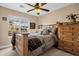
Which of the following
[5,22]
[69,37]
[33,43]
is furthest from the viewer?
[69,37]

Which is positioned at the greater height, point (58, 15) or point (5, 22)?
point (58, 15)

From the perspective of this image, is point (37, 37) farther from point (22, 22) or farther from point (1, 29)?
point (1, 29)

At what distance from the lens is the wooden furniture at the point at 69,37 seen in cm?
237

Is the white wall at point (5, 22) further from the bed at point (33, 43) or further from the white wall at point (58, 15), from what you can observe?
the bed at point (33, 43)

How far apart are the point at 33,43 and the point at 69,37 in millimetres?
1059

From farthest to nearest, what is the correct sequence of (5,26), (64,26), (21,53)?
(64,26), (5,26), (21,53)

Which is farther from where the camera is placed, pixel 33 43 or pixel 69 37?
pixel 69 37

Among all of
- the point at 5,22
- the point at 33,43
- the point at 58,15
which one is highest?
the point at 58,15

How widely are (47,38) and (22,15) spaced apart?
0.94 metres

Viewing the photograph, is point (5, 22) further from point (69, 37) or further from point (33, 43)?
point (69, 37)

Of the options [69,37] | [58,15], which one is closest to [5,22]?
[58,15]

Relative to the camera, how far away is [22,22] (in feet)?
7.32

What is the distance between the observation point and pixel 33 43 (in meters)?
2.13

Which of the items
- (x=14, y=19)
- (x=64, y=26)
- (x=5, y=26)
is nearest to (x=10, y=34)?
(x=5, y=26)
